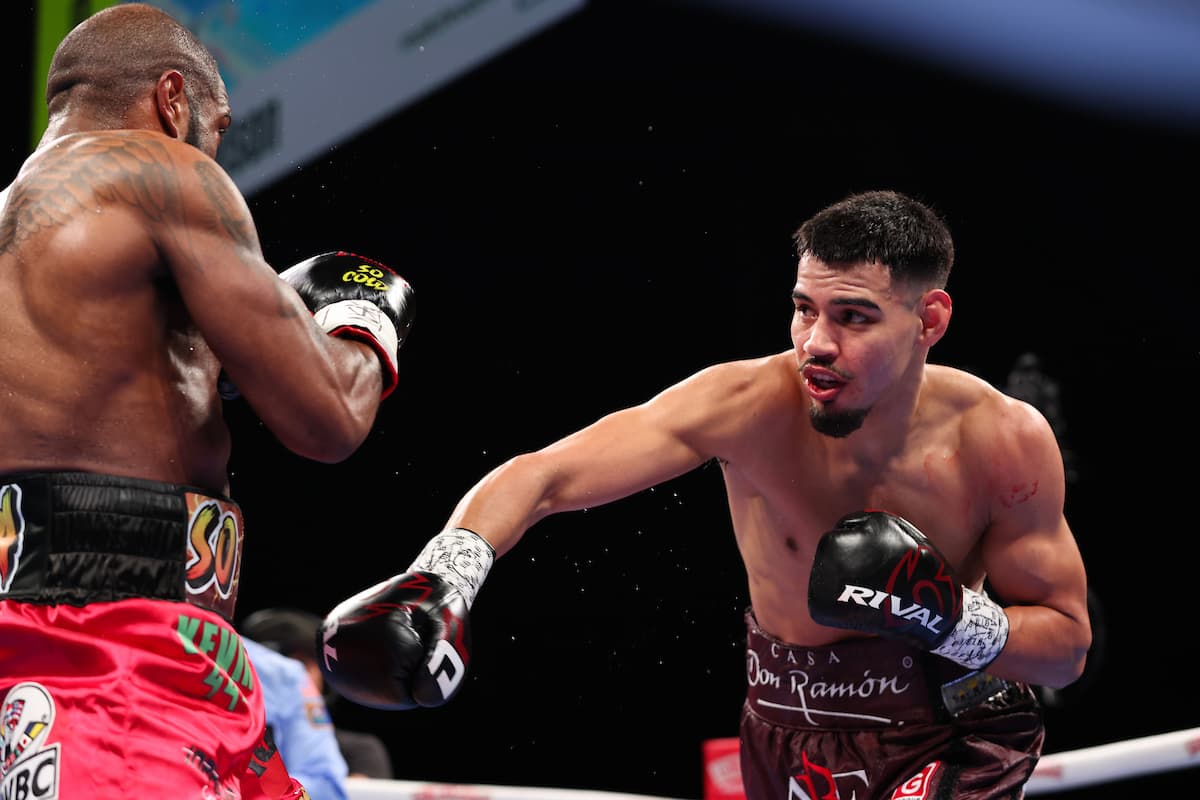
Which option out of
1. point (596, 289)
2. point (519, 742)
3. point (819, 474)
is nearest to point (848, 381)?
point (819, 474)

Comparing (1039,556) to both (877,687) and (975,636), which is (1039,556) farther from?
(877,687)

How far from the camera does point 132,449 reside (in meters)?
1.72

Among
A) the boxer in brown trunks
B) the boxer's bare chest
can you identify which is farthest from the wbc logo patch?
the boxer's bare chest

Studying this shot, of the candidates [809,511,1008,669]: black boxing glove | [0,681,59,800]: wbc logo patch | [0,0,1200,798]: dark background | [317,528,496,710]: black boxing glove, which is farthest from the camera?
[0,0,1200,798]: dark background

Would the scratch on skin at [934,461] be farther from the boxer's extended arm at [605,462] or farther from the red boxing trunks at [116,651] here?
the red boxing trunks at [116,651]

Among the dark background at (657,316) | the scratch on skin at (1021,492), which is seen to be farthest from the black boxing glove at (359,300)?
the dark background at (657,316)

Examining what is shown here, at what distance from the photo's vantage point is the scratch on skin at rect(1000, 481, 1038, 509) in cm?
247

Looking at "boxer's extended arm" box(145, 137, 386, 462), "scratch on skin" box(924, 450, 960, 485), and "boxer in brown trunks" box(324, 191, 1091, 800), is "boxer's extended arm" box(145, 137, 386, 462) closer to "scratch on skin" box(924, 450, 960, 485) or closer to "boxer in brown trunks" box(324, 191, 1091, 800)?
"boxer in brown trunks" box(324, 191, 1091, 800)

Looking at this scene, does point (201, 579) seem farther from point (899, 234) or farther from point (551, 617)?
point (551, 617)

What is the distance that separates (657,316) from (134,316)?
4.57m

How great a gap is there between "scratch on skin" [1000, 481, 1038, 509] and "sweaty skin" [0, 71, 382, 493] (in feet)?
4.13

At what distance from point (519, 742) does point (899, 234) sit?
4.71 meters

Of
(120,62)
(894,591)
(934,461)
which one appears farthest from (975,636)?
(120,62)

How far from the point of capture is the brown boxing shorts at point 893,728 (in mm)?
2449
